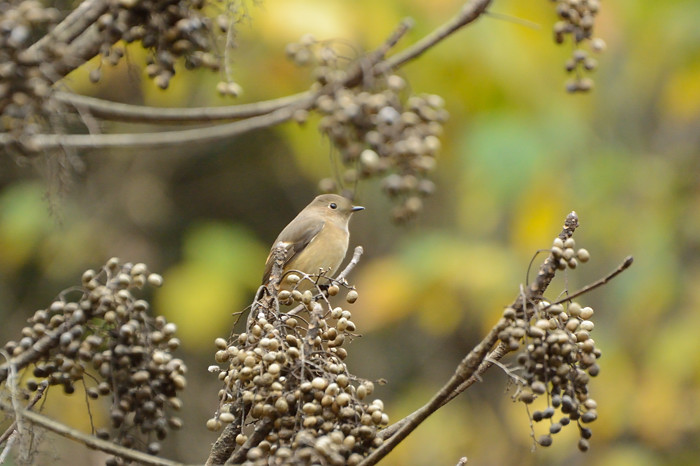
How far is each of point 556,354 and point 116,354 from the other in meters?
1.10

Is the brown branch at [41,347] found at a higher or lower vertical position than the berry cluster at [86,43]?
lower

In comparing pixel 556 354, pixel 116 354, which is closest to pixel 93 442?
pixel 116 354

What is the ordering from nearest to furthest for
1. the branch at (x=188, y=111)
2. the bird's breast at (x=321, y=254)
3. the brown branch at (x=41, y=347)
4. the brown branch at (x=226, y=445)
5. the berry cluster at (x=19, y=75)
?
the berry cluster at (x=19, y=75) → the branch at (x=188, y=111) → the brown branch at (x=41, y=347) → the brown branch at (x=226, y=445) → the bird's breast at (x=321, y=254)

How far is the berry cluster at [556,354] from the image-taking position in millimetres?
2453

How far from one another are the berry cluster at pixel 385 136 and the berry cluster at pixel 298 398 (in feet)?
1.61

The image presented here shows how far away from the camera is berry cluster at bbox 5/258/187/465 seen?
8.55 ft

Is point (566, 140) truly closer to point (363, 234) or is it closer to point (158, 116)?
point (363, 234)

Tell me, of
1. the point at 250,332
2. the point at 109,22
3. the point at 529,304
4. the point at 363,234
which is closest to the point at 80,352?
the point at 250,332

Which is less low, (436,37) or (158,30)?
A: (158,30)

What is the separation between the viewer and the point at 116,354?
103 inches

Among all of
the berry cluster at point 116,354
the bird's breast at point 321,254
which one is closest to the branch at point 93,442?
the berry cluster at point 116,354

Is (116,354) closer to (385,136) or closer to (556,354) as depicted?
(385,136)

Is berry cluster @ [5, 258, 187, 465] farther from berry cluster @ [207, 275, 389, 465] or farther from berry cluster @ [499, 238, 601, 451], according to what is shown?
berry cluster @ [499, 238, 601, 451]

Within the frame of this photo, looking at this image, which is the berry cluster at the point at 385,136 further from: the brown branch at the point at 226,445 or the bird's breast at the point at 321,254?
the bird's breast at the point at 321,254
